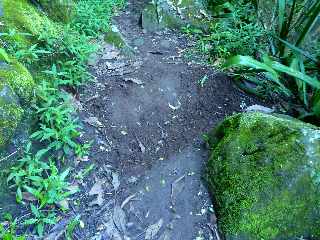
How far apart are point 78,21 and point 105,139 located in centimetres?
166

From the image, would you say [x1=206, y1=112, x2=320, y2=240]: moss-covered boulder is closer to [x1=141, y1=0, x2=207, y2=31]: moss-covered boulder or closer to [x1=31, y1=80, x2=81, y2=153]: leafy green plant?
[x1=31, y1=80, x2=81, y2=153]: leafy green plant

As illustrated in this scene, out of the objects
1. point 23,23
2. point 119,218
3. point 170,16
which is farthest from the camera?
point 170,16

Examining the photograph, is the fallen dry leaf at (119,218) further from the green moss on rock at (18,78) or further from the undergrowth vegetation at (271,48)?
the undergrowth vegetation at (271,48)

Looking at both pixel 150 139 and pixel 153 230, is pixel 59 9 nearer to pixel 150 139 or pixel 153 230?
pixel 150 139

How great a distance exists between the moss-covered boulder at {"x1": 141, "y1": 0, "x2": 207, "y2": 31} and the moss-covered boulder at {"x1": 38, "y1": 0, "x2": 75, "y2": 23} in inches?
42.1

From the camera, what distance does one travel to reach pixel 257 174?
8.84ft

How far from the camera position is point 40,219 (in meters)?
2.55

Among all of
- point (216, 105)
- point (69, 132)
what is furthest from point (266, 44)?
point (69, 132)

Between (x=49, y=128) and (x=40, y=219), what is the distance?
713 mm

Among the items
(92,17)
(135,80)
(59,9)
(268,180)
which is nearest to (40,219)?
(268,180)

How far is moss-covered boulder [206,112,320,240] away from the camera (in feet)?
8.27

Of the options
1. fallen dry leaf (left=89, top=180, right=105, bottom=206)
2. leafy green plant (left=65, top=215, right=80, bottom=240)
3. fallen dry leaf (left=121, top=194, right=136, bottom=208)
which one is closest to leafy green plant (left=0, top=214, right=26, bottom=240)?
leafy green plant (left=65, top=215, right=80, bottom=240)

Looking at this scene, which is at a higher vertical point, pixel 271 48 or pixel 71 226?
pixel 271 48

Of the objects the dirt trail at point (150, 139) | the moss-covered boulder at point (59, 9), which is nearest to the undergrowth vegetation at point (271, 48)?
the dirt trail at point (150, 139)
